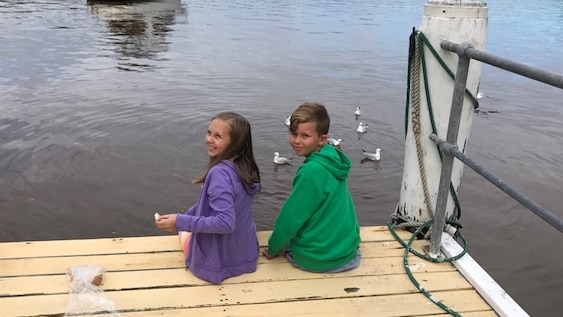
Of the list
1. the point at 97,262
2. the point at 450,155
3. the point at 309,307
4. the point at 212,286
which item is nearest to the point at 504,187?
the point at 450,155

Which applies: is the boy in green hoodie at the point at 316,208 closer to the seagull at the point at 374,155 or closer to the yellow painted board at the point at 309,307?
the yellow painted board at the point at 309,307

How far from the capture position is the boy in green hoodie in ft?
10.9

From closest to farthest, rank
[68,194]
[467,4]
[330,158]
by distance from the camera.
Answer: [330,158], [467,4], [68,194]

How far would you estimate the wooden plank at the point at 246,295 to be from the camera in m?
3.13

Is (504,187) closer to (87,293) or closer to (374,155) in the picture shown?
(87,293)

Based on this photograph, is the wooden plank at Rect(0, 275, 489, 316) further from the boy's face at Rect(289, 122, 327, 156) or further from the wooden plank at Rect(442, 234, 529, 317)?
the boy's face at Rect(289, 122, 327, 156)

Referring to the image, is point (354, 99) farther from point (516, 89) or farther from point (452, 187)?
point (452, 187)

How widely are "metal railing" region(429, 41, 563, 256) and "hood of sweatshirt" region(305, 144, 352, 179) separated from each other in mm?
710

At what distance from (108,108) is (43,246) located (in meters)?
7.44

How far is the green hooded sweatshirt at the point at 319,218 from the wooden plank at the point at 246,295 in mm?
176

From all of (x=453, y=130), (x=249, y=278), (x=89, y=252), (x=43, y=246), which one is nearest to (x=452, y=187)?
(x=453, y=130)

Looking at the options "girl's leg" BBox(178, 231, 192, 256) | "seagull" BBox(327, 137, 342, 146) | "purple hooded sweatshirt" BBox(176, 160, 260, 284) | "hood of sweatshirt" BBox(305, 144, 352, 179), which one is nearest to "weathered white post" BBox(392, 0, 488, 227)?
"hood of sweatshirt" BBox(305, 144, 352, 179)

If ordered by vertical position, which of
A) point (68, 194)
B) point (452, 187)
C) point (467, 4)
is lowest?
point (68, 194)

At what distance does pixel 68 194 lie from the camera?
23.4 ft
